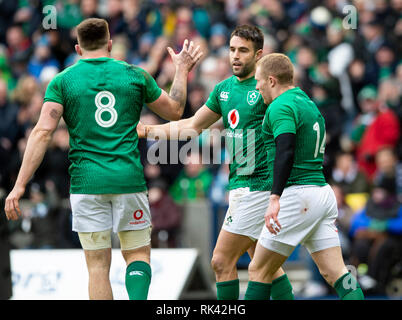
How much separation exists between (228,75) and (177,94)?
7347 millimetres

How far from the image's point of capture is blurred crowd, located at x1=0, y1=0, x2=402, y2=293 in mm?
12289

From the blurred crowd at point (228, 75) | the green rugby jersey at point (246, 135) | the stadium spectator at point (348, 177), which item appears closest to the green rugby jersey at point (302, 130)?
the green rugby jersey at point (246, 135)

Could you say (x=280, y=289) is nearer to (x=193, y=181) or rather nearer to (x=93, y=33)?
(x=93, y=33)

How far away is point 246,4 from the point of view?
674 inches

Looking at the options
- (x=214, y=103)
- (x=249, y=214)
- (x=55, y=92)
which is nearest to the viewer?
(x=55, y=92)

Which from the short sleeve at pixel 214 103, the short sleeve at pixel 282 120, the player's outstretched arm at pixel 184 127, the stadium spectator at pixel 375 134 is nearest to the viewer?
the short sleeve at pixel 282 120

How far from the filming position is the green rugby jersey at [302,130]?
6.42m

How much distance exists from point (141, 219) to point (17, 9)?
44.2ft

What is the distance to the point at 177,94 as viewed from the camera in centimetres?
720

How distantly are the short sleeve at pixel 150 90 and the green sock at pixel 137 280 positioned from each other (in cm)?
144

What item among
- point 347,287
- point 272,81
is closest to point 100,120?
point 272,81

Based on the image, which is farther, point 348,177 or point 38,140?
point 348,177

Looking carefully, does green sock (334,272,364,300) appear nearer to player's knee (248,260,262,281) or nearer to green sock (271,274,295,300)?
player's knee (248,260,262,281)

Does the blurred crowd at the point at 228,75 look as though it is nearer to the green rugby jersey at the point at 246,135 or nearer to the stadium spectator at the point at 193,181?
the stadium spectator at the point at 193,181
